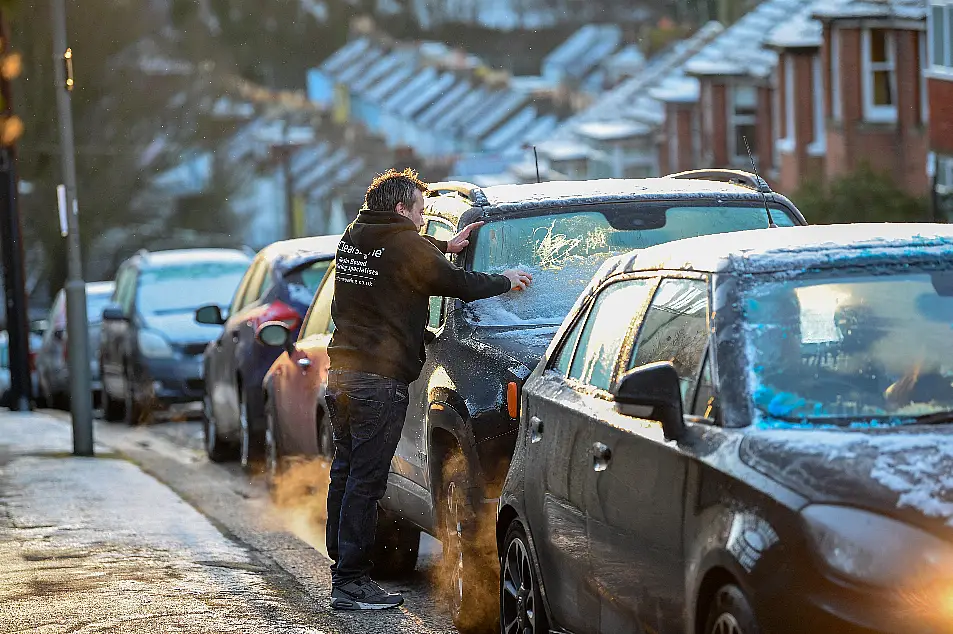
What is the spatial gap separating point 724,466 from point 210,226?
253 ft

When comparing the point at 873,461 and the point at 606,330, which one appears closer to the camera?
the point at 873,461

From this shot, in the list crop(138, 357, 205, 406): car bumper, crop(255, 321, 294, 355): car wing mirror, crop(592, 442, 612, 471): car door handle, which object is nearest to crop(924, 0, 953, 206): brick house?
crop(138, 357, 205, 406): car bumper

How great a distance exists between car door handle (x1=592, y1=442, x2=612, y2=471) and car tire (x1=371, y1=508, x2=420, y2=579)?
3.70 m

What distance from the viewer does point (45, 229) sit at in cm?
6191

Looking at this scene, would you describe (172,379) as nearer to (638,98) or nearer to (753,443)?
(753,443)

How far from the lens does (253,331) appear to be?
14531mm

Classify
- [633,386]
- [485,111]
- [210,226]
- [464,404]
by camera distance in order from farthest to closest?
[485,111]
[210,226]
[464,404]
[633,386]

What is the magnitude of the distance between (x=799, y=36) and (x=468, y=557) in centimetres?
4177

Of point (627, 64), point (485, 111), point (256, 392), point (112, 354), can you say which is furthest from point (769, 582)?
point (485, 111)

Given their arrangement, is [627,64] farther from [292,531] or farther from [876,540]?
[876,540]

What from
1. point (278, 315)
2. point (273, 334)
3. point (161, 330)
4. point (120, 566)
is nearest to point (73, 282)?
point (278, 315)

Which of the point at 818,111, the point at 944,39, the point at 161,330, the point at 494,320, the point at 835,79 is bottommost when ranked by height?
the point at 161,330

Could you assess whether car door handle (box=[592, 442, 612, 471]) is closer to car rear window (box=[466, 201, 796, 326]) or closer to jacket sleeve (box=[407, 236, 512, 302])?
jacket sleeve (box=[407, 236, 512, 302])

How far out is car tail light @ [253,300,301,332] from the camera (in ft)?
46.1
